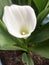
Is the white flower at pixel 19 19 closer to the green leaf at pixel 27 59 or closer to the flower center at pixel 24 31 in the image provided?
the flower center at pixel 24 31

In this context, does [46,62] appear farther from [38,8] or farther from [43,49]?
[38,8]

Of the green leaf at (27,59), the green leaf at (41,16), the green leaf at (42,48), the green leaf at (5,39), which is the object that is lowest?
the green leaf at (27,59)

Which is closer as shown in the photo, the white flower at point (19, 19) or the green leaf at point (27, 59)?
the white flower at point (19, 19)

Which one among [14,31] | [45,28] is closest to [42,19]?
[45,28]

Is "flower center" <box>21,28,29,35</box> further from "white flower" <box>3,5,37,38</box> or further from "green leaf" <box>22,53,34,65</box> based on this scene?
"green leaf" <box>22,53,34,65</box>

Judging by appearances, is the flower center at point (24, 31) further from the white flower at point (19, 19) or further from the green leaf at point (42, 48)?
the green leaf at point (42, 48)

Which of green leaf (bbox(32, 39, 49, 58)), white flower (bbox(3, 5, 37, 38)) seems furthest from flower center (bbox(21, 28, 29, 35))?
green leaf (bbox(32, 39, 49, 58))

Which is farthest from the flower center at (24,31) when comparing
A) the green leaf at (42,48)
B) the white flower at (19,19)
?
the green leaf at (42,48)

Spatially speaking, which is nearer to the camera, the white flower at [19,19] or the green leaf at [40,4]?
the white flower at [19,19]

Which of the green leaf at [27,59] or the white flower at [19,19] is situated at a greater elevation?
the white flower at [19,19]
